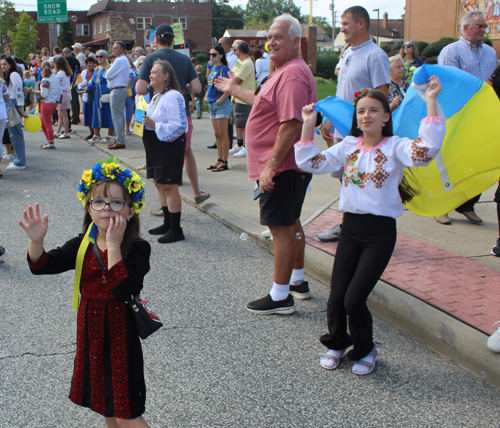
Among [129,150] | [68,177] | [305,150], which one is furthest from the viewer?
[129,150]

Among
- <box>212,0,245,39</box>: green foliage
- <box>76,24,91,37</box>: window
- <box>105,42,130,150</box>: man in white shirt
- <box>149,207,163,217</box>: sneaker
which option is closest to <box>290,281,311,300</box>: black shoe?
<box>149,207,163,217</box>: sneaker

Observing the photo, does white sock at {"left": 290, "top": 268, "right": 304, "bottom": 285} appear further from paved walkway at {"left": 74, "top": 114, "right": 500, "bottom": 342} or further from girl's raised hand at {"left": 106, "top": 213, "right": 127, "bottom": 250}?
girl's raised hand at {"left": 106, "top": 213, "right": 127, "bottom": 250}

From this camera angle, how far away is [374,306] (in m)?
3.90

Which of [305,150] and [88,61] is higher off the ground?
[88,61]

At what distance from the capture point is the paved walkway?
367 centimetres

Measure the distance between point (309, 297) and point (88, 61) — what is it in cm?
1076

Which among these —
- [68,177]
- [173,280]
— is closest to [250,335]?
[173,280]

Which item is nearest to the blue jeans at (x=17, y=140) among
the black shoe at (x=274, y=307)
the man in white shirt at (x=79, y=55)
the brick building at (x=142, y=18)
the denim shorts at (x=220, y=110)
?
the denim shorts at (x=220, y=110)

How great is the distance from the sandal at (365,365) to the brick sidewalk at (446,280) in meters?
0.70

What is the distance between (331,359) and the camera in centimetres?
315

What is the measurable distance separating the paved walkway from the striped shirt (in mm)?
1621

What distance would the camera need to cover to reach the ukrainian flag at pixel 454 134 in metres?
3.15

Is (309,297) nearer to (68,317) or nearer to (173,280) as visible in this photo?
(173,280)

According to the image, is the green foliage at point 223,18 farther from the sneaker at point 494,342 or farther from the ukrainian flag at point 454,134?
the sneaker at point 494,342
